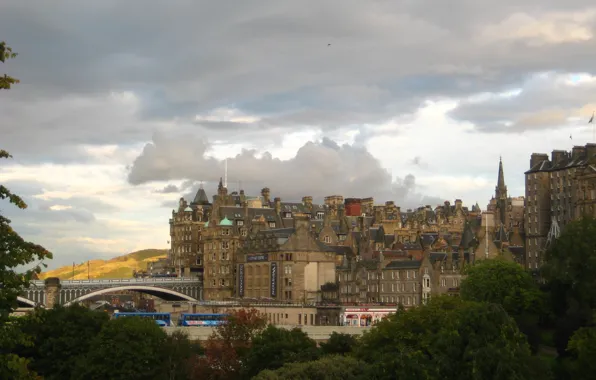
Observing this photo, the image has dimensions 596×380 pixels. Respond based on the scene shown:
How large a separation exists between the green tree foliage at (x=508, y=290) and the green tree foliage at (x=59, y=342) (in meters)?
44.4

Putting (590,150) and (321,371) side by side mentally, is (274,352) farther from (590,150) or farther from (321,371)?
(590,150)

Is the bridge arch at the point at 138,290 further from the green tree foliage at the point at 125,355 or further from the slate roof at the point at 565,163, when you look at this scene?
the green tree foliage at the point at 125,355

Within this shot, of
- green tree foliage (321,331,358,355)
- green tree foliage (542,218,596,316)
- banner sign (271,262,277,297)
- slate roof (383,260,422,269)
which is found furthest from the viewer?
banner sign (271,262,277,297)

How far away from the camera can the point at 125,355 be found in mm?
91562

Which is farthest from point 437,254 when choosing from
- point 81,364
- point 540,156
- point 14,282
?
point 14,282

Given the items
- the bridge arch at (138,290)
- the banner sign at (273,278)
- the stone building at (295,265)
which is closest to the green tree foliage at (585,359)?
the stone building at (295,265)

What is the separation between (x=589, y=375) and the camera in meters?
77.4

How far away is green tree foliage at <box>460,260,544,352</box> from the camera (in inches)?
4747

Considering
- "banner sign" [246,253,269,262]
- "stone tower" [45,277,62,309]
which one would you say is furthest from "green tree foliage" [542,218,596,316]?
"stone tower" [45,277,62,309]

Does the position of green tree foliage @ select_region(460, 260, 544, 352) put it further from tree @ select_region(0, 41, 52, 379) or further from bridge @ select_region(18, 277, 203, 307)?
tree @ select_region(0, 41, 52, 379)

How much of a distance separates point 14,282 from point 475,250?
5317 inches

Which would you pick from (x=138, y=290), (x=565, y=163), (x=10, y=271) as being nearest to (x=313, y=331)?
(x=565, y=163)

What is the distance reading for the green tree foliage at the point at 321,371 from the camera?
257 ft

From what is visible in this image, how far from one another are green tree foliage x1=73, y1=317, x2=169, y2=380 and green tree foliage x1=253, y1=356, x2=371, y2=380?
15664 mm
